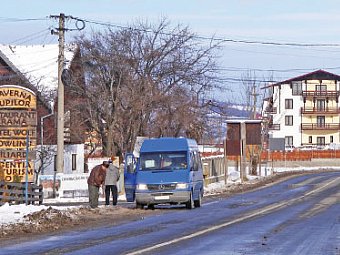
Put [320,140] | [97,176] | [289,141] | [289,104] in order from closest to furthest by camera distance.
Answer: [97,176]
[320,140]
[289,104]
[289,141]

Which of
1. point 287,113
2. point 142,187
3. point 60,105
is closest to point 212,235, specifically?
point 142,187

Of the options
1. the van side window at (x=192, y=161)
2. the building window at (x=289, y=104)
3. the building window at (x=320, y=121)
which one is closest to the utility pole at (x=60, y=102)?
the van side window at (x=192, y=161)

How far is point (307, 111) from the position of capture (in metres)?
124

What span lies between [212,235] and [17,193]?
14.1 meters

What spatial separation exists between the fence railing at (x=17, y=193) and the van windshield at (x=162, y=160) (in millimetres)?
4876

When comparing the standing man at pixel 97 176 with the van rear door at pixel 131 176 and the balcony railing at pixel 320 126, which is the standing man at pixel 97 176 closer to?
the van rear door at pixel 131 176

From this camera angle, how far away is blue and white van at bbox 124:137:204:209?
2858 centimetres

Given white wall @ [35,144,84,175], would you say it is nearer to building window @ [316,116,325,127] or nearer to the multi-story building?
the multi-story building

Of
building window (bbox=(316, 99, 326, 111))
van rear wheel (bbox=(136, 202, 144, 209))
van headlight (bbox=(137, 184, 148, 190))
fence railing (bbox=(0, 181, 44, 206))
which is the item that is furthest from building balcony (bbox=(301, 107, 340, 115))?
van headlight (bbox=(137, 184, 148, 190))

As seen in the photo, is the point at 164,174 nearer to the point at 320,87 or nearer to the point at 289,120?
the point at 320,87

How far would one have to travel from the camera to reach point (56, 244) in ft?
55.8

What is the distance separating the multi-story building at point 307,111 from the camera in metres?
123

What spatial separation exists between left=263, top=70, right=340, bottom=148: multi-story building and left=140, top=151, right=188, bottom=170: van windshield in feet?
303

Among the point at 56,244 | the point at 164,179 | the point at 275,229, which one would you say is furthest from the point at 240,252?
the point at 164,179
